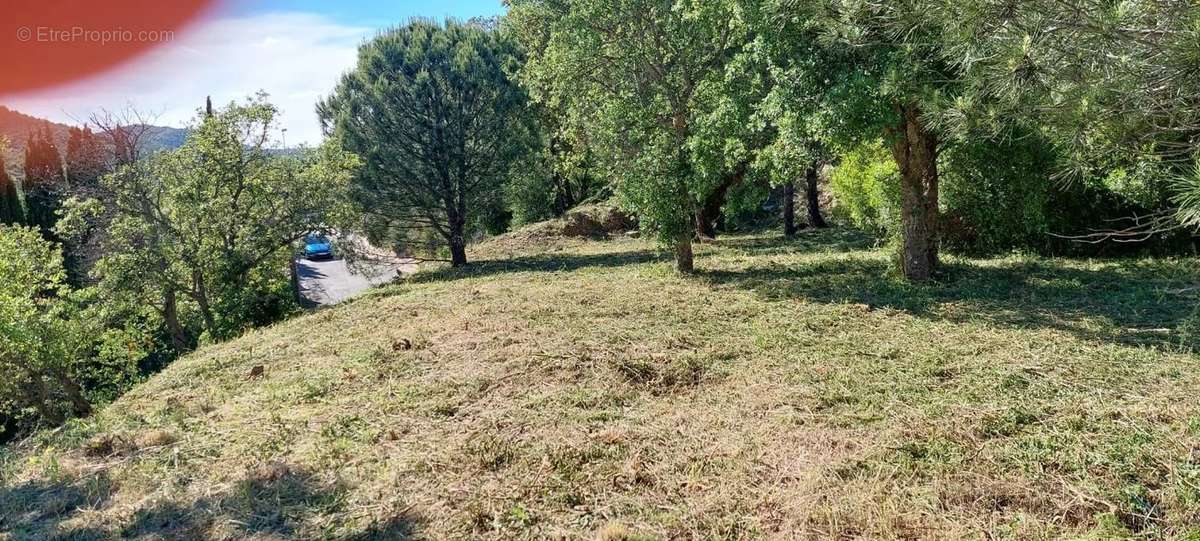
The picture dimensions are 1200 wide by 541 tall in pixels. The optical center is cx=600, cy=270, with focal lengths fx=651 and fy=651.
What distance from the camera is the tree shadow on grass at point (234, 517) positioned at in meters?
3.42

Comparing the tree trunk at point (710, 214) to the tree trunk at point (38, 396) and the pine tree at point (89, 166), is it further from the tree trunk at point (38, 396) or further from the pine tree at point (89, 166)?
the tree trunk at point (38, 396)

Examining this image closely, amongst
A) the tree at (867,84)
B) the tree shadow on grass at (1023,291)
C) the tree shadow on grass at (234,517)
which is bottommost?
the tree shadow on grass at (234,517)

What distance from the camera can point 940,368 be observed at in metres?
5.64

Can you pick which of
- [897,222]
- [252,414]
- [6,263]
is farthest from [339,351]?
[897,222]

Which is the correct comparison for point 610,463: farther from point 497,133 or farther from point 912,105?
point 497,133

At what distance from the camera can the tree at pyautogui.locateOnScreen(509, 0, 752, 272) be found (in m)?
11.0

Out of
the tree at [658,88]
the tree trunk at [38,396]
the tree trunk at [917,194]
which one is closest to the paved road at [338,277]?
the tree trunk at [38,396]

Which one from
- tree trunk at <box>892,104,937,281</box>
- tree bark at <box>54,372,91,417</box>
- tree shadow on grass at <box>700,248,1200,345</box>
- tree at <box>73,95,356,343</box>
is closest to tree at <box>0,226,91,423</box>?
tree bark at <box>54,372,91,417</box>

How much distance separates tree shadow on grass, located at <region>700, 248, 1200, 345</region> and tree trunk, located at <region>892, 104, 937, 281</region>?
375mm

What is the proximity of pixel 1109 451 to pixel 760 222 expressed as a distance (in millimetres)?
19564

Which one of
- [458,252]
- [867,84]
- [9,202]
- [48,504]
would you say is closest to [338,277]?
[458,252]

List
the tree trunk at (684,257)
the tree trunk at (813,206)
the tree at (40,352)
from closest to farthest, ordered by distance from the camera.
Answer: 1. the tree at (40,352)
2. the tree trunk at (684,257)
3. the tree trunk at (813,206)

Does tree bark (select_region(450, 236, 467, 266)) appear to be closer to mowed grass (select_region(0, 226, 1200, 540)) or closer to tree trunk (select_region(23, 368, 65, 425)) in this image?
mowed grass (select_region(0, 226, 1200, 540))

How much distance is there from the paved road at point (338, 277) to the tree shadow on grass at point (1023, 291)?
9.53m
